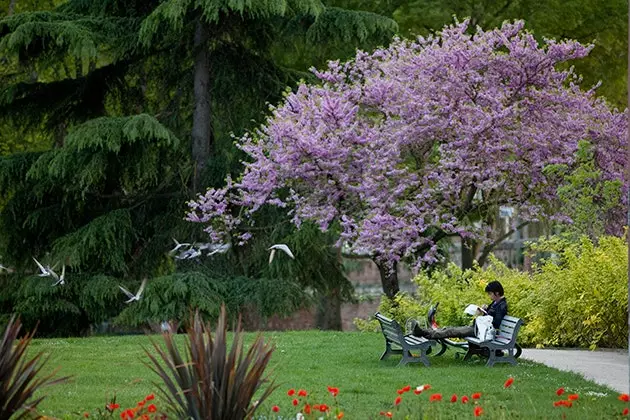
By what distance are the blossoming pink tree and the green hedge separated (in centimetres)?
248

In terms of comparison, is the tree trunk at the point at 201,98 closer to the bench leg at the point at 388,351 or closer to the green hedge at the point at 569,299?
the green hedge at the point at 569,299

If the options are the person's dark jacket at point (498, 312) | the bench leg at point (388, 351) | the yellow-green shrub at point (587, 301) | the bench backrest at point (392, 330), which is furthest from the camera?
the yellow-green shrub at point (587, 301)

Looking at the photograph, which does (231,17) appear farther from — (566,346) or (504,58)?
(566,346)

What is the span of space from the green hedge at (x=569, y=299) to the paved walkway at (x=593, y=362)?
0.49m

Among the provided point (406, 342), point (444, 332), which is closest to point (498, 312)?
point (444, 332)

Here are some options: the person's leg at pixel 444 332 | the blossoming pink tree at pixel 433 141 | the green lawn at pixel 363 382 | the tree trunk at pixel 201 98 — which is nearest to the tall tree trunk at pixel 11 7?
the tree trunk at pixel 201 98

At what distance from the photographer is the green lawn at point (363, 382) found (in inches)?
399

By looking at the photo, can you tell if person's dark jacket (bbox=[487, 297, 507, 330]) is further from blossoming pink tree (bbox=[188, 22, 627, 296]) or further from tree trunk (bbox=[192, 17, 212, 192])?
tree trunk (bbox=[192, 17, 212, 192])

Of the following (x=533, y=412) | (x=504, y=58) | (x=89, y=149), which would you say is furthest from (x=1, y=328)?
(x=533, y=412)

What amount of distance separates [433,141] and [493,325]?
27.0 ft

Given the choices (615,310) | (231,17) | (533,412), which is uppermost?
(231,17)

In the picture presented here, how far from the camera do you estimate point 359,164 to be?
70.3 feet

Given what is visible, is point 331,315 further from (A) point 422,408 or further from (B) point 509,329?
(A) point 422,408

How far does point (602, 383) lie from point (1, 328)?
41.9ft
